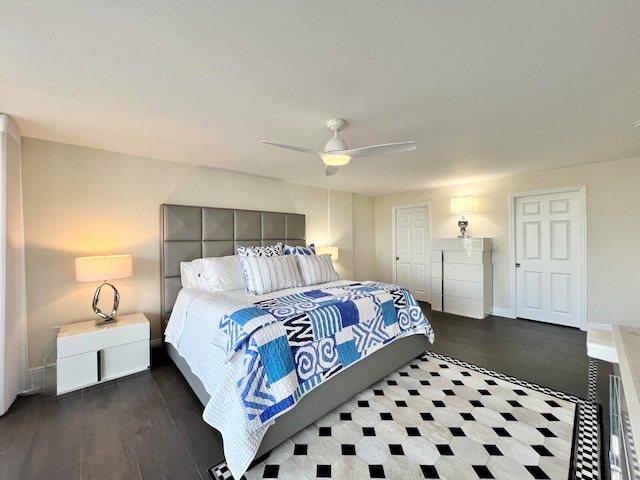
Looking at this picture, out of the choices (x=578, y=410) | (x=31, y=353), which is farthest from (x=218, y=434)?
(x=578, y=410)

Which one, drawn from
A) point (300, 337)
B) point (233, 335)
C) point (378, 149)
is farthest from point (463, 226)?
point (233, 335)

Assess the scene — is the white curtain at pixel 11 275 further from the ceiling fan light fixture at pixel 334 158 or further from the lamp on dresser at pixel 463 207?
the lamp on dresser at pixel 463 207

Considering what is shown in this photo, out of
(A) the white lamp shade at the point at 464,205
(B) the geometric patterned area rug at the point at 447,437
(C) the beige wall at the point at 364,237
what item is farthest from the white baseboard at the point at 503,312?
(C) the beige wall at the point at 364,237

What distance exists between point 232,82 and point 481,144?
2545 mm

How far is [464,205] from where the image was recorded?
4566mm

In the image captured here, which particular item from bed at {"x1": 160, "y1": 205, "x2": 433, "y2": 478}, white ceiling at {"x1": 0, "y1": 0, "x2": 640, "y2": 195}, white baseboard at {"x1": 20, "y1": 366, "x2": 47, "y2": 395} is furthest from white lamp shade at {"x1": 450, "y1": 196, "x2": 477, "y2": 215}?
white baseboard at {"x1": 20, "y1": 366, "x2": 47, "y2": 395}

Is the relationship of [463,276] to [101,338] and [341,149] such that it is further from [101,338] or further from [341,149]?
[101,338]

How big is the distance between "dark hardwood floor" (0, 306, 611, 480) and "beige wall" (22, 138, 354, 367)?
752mm

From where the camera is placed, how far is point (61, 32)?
1276 millimetres

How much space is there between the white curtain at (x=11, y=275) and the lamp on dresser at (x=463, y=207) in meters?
5.43

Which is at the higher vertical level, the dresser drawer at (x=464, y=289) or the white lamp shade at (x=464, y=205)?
the white lamp shade at (x=464, y=205)

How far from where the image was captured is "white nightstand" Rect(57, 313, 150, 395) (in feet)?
7.46

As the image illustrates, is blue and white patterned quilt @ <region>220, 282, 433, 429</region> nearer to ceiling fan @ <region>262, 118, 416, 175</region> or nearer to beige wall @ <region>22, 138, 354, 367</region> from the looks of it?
ceiling fan @ <region>262, 118, 416, 175</region>

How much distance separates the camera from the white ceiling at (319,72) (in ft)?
3.92
